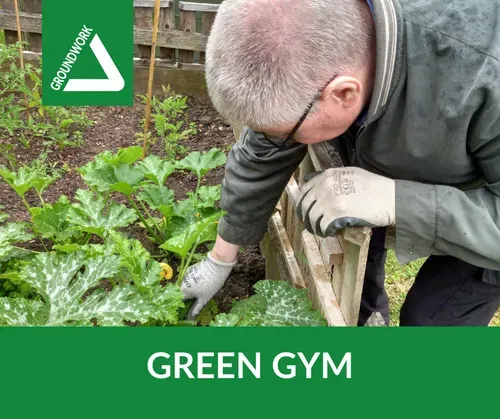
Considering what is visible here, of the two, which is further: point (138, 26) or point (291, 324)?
point (138, 26)

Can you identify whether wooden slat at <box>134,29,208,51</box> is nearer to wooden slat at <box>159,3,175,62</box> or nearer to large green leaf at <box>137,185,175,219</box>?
wooden slat at <box>159,3,175,62</box>

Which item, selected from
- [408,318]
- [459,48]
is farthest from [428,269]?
[459,48]

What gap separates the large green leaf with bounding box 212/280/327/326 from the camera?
1.99 m

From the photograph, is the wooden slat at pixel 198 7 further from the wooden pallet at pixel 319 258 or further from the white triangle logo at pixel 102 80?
the wooden pallet at pixel 319 258

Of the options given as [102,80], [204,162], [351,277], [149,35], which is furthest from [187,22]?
[351,277]

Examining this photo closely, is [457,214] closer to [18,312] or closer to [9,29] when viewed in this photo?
[18,312]

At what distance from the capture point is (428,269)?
2.19m

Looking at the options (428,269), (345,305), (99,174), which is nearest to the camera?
(345,305)

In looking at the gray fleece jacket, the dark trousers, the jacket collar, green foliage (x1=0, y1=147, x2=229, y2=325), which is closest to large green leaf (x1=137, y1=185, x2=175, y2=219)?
green foliage (x1=0, y1=147, x2=229, y2=325)

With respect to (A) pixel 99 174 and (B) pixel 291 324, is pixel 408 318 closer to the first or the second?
(B) pixel 291 324

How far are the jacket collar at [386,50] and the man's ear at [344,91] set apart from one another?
0.06m

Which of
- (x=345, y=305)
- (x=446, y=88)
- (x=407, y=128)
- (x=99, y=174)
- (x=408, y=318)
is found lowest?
(x=408, y=318)

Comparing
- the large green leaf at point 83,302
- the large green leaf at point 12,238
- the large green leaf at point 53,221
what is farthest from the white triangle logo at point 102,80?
the large green leaf at point 83,302

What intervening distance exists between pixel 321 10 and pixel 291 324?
1031 millimetres
